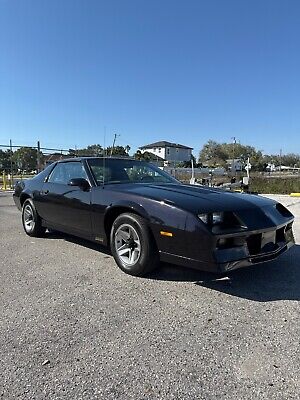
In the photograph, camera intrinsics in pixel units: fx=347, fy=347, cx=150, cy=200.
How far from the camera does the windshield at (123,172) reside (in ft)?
15.0

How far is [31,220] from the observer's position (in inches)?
232

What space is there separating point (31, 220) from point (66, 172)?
4.27ft

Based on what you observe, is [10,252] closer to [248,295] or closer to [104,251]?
[104,251]

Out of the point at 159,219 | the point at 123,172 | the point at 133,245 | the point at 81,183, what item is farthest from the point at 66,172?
the point at 159,219

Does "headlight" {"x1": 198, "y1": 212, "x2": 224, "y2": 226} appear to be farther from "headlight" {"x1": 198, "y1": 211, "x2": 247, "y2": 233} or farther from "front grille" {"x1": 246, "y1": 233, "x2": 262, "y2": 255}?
"front grille" {"x1": 246, "y1": 233, "x2": 262, "y2": 255}

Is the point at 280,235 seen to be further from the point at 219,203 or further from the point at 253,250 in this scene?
the point at 219,203

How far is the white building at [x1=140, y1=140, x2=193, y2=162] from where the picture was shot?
92.9m

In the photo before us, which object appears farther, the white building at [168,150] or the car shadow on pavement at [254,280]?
the white building at [168,150]

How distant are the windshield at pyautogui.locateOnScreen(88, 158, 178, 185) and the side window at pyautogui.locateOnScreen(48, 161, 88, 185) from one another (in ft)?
0.63

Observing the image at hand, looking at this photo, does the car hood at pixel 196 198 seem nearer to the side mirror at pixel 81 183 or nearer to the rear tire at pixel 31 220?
the side mirror at pixel 81 183

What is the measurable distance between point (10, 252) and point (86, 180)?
5.16 ft

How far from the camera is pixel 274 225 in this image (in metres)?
3.51

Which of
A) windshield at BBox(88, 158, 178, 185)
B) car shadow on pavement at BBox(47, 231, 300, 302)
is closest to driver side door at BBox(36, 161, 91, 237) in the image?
windshield at BBox(88, 158, 178, 185)

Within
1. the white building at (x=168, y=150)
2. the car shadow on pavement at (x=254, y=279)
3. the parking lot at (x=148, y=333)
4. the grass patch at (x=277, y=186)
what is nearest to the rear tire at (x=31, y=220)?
the parking lot at (x=148, y=333)
